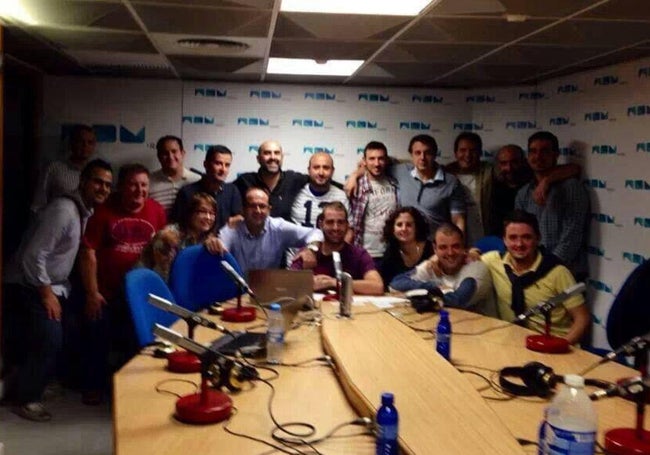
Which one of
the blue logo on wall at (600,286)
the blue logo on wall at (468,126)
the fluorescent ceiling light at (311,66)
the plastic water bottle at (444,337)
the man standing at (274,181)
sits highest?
the fluorescent ceiling light at (311,66)

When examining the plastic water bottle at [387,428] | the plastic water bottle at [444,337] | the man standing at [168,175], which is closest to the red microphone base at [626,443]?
the plastic water bottle at [387,428]

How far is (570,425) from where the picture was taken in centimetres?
145

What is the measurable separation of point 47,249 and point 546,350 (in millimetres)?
2835

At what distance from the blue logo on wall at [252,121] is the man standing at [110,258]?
159 centimetres

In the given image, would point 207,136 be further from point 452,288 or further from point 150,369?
point 150,369

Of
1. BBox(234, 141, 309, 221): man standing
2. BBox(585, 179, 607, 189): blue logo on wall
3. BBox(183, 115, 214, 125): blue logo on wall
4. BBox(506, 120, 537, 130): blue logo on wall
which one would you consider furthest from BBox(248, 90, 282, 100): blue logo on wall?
BBox(585, 179, 607, 189): blue logo on wall

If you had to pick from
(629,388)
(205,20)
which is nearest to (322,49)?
(205,20)

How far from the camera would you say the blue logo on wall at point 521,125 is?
229 inches

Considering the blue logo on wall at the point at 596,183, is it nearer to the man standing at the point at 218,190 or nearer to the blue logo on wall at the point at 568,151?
the blue logo on wall at the point at 568,151

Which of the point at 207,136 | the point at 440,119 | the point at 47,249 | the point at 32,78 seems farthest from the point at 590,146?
the point at 32,78

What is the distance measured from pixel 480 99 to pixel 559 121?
870mm

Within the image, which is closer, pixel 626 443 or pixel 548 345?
pixel 626 443

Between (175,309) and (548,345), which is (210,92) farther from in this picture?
(548,345)

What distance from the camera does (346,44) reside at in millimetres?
4062
